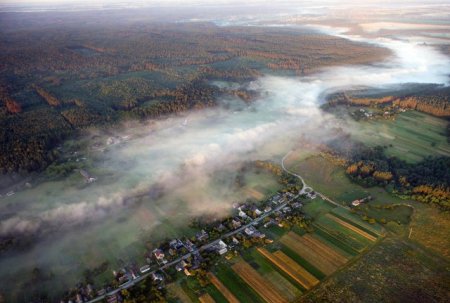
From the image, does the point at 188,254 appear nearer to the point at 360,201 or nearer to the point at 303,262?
the point at 303,262

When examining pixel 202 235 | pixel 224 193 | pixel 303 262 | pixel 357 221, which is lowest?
pixel 357 221

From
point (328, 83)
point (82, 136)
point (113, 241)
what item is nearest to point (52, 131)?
point (82, 136)

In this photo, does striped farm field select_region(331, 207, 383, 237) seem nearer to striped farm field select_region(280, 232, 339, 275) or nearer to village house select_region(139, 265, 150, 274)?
striped farm field select_region(280, 232, 339, 275)

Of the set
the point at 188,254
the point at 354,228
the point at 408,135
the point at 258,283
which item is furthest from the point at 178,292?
the point at 408,135

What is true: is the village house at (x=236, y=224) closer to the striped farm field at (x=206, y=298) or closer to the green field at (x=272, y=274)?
the green field at (x=272, y=274)

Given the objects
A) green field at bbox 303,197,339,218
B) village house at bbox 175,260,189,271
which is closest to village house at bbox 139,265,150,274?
village house at bbox 175,260,189,271

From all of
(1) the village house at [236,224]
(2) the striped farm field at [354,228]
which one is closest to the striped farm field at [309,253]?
(1) the village house at [236,224]
